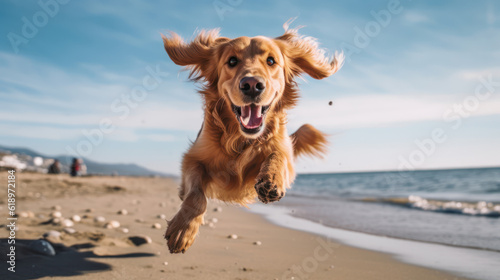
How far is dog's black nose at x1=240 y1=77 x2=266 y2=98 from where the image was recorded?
1962mm

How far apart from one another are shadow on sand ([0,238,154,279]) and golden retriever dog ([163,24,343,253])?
4.82 ft

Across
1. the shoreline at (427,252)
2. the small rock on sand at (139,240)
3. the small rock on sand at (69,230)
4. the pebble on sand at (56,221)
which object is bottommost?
the small rock on sand at (69,230)

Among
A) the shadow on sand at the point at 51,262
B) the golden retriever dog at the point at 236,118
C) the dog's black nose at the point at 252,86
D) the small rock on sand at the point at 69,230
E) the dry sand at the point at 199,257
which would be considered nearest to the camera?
the dog's black nose at the point at 252,86

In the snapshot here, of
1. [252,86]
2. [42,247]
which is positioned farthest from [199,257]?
[252,86]

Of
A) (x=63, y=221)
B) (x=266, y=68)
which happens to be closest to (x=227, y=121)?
(x=266, y=68)

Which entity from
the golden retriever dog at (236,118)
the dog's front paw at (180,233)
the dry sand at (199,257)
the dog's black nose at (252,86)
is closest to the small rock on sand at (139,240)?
the dry sand at (199,257)

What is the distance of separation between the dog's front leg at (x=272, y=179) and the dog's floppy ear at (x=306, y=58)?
2.29ft

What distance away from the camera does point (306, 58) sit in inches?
109

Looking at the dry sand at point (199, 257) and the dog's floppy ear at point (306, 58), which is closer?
the dog's floppy ear at point (306, 58)

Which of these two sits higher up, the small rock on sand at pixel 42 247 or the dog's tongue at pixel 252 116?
the dog's tongue at pixel 252 116

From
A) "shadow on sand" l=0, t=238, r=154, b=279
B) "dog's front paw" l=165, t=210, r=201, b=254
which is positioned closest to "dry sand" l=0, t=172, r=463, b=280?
"shadow on sand" l=0, t=238, r=154, b=279

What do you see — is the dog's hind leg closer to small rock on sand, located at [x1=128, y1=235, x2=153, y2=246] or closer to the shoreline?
small rock on sand, located at [x1=128, y1=235, x2=153, y2=246]

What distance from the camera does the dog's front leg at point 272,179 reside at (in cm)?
207

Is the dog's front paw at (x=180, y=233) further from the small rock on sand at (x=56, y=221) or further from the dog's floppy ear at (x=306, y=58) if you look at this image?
the small rock on sand at (x=56, y=221)
